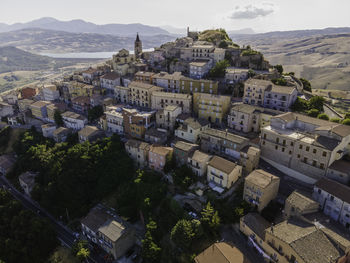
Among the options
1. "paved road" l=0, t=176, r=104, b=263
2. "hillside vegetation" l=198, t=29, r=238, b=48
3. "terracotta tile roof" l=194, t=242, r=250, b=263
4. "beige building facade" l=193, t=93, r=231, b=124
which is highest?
"hillside vegetation" l=198, t=29, r=238, b=48

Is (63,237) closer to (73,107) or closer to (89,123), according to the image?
(89,123)

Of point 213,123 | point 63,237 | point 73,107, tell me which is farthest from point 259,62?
point 63,237

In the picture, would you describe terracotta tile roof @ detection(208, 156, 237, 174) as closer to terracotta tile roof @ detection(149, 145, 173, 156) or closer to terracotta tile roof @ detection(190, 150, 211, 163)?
terracotta tile roof @ detection(190, 150, 211, 163)

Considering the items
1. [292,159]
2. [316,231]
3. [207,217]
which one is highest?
[292,159]

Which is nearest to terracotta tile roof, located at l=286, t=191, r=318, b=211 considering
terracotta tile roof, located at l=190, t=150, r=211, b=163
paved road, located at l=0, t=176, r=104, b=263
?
terracotta tile roof, located at l=190, t=150, r=211, b=163

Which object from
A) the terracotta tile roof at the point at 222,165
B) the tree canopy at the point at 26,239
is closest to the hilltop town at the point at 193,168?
the terracotta tile roof at the point at 222,165

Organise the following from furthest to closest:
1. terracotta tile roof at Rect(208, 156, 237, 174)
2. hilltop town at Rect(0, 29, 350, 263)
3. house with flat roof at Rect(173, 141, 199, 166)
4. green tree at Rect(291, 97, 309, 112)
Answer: green tree at Rect(291, 97, 309, 112)
house with flat roof at Rect(173, 141, 199, 166)
terracotta tile roof at Rect(208, 156, 237, 174)
hilltop town at Rect(0, 29, 350, 263)

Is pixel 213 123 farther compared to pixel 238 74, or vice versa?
pixel 238 74
